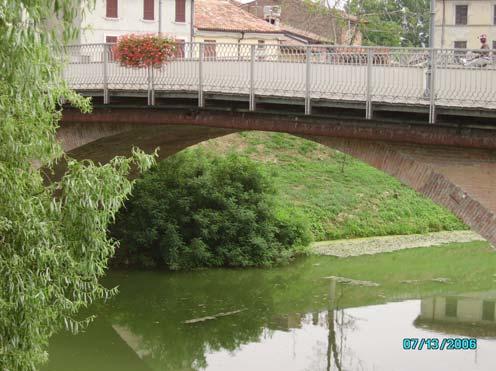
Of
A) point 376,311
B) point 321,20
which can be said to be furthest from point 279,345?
point 321,20

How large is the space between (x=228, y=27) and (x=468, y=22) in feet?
36.4

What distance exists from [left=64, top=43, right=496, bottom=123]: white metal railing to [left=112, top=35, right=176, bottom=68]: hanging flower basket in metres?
0.23

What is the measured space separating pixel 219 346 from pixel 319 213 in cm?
1171

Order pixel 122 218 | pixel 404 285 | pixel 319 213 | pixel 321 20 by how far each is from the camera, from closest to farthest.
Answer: pixel 404 285
pixel 122 218
pixel 319 213
pixel 321 20

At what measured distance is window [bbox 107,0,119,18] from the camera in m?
31.8

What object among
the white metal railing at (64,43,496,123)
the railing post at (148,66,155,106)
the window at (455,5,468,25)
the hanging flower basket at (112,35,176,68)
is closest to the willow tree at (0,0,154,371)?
the white metal railing at (64,43,496,123)

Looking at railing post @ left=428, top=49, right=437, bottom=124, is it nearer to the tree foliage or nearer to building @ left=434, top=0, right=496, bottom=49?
building @ left=434, top=0, right=496, bottom=49

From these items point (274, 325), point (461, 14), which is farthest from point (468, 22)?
point (274, 325)

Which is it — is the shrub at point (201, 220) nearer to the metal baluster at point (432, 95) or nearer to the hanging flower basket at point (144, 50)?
the hanging flower basket at point (144, 50)

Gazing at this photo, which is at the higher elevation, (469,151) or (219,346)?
(469,151)

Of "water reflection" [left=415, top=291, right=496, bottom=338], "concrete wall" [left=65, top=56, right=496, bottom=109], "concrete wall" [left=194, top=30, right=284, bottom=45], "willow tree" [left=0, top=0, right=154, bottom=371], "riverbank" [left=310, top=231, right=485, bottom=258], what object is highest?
"concrete wall" [left=194, top=30, right=284, bottom=45]

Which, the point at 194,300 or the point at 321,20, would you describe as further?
the point at 321,20

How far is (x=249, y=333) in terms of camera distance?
18984 millimetres

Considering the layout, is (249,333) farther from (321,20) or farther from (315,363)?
(321,20)
